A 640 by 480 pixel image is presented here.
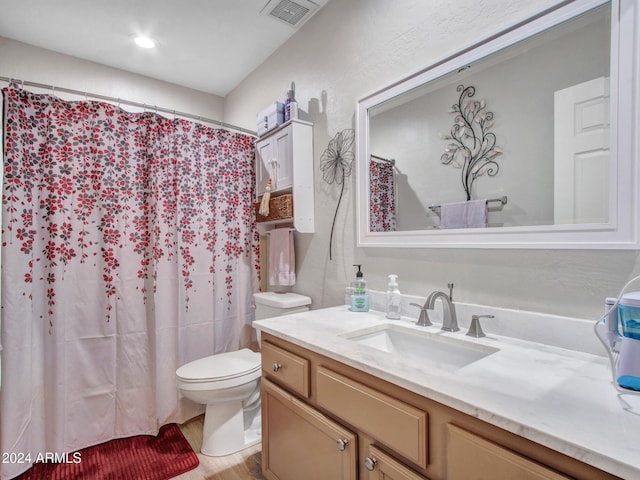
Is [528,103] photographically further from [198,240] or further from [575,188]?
[198,240]

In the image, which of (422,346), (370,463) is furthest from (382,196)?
(370,463)

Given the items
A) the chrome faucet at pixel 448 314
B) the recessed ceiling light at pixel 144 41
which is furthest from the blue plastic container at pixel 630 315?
the recessed ceiling light at pixel 144 41

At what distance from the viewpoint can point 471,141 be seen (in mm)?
1261

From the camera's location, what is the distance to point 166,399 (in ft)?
6.77

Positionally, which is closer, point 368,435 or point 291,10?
point 368,435

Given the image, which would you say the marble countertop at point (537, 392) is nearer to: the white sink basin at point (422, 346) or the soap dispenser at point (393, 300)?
the white sink basin at point (422, 346)

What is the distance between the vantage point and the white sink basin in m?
1.11

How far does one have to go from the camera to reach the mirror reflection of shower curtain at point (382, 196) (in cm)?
155

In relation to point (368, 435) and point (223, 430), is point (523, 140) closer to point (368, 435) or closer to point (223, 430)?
point (368, 435)

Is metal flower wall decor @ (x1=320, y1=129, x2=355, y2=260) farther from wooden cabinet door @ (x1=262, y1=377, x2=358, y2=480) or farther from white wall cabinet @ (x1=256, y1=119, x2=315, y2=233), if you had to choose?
wooden cabinet door @ (x1=262, y1=377, x2=358, y2=480)

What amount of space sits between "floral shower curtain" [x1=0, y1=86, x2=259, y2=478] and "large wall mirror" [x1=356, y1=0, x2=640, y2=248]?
4.04 ft

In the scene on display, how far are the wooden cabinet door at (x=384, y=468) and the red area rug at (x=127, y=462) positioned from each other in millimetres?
1265

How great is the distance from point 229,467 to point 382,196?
5.22 feet

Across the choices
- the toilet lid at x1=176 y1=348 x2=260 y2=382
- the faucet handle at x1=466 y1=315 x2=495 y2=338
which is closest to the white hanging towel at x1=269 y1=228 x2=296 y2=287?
the toilet lid at x1=176 y1=348 x2=260 y2=382
